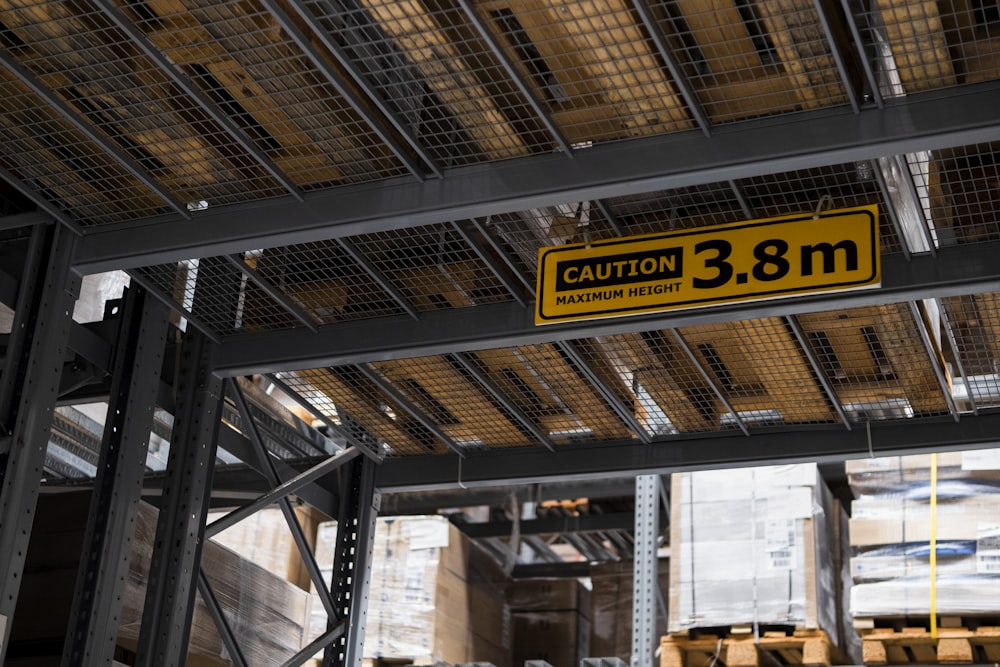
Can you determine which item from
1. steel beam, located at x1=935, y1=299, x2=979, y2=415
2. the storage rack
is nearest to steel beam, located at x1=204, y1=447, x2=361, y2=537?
the storage rack

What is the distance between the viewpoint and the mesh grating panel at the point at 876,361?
7711 millimetres

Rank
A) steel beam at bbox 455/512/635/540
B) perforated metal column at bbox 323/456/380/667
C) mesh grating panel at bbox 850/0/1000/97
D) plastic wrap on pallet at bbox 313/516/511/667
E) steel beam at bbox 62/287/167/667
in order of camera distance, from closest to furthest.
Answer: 1. mesh grating panel at bbox 850/0/1000/97
2. steel beam at bbox 62/287/167/667
3. perforated metal column at bbox 323/456/380/667
4. plastic wrap on pallet at bbox 313/516/511/667
5. steel beam at bbox 455/512/635/540

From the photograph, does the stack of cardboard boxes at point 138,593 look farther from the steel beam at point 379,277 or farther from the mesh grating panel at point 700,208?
the mesh grating panel at point 700,208

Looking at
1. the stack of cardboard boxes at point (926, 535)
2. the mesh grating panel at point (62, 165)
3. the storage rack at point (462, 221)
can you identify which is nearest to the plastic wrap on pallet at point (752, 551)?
the stack of cardboard boxes at point (926, 535)

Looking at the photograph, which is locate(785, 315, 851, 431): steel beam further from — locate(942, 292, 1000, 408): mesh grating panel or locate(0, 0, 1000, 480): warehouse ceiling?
locate(942, 292, 1000, 408): mesh grating panel

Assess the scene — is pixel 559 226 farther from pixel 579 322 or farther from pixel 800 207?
pixel 800 207

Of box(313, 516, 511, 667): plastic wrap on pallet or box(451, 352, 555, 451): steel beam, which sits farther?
box(313, 516, 511, 667): plastic wrap on pallet

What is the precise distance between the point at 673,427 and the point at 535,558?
7.26 metres

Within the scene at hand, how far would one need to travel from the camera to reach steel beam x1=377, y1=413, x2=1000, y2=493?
334 inches

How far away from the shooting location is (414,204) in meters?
6.48

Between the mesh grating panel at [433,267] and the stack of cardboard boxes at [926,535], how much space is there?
4253mm

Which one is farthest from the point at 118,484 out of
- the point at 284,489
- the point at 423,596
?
the point at 423,596

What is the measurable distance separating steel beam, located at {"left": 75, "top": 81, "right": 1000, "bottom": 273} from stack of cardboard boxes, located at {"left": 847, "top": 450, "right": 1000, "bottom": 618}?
5074 millimetres

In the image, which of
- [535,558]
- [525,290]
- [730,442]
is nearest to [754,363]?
[730,442]
